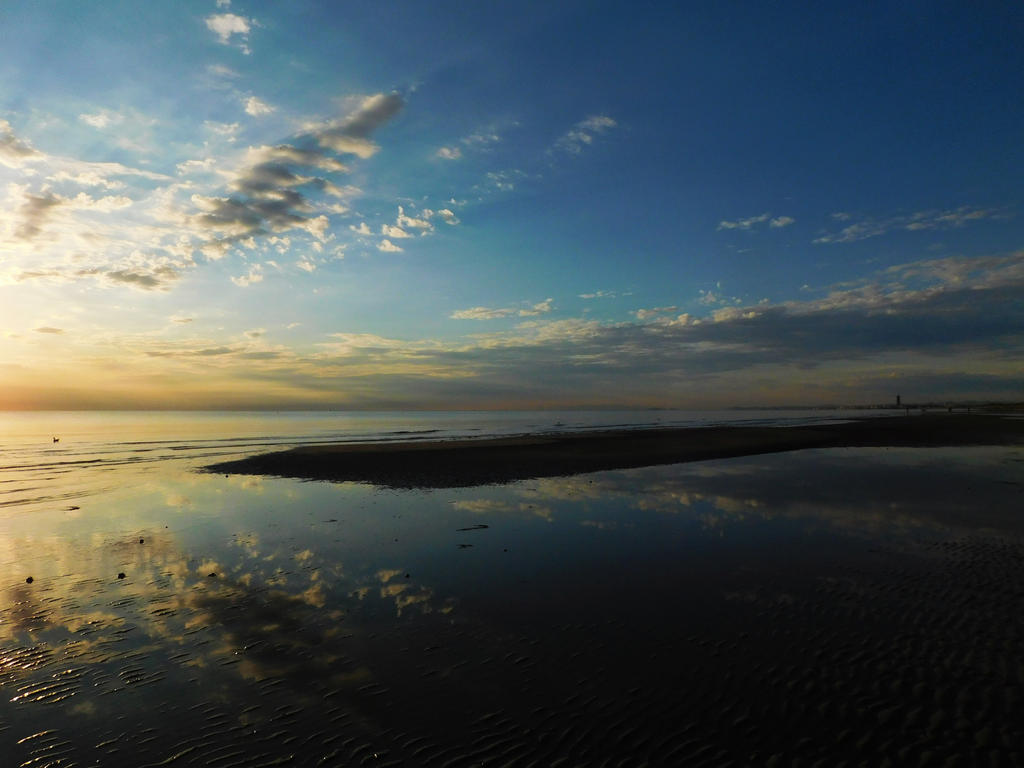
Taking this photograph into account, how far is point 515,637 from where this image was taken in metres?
9.84

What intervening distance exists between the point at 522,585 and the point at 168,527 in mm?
14695

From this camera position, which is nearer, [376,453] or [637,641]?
[637,641]

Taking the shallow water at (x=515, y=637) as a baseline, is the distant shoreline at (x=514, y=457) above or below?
above

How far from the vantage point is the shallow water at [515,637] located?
6.81 metres

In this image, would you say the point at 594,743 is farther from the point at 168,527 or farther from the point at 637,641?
the point at 168,527

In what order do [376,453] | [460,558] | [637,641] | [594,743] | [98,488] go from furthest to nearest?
[376,453], [98,488], [460,558], [637,641], [594,743]

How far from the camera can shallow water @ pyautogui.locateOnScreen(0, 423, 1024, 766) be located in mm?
6809

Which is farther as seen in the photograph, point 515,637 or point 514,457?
point 514,457

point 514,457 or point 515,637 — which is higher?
point 514,457

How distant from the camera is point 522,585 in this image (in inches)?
499

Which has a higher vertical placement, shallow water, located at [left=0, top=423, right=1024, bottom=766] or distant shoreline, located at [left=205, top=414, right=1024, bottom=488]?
distant shoreline, located at [left=205, top=414, right=1024, bottom=488]

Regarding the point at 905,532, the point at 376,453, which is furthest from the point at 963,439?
the point at 376,453

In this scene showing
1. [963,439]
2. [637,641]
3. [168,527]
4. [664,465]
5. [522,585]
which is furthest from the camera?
[963,439]

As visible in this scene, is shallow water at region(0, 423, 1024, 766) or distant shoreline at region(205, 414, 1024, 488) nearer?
shallow water at region(0, 423, 1024, 766)
